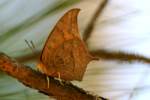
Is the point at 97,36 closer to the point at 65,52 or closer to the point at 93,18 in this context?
the point at 93,18

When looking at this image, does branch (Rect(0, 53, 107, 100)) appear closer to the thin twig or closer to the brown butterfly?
the brown butterfly

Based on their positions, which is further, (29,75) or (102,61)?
(102,61)

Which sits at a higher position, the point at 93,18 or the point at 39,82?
the point at 93,18

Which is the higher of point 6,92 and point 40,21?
point 40,21

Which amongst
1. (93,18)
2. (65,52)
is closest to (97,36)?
(93,18)

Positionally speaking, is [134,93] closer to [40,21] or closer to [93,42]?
[93,42]

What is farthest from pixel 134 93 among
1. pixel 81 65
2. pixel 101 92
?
pixel 81 65

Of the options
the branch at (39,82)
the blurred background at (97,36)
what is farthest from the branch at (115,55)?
the branch at (39,82)
